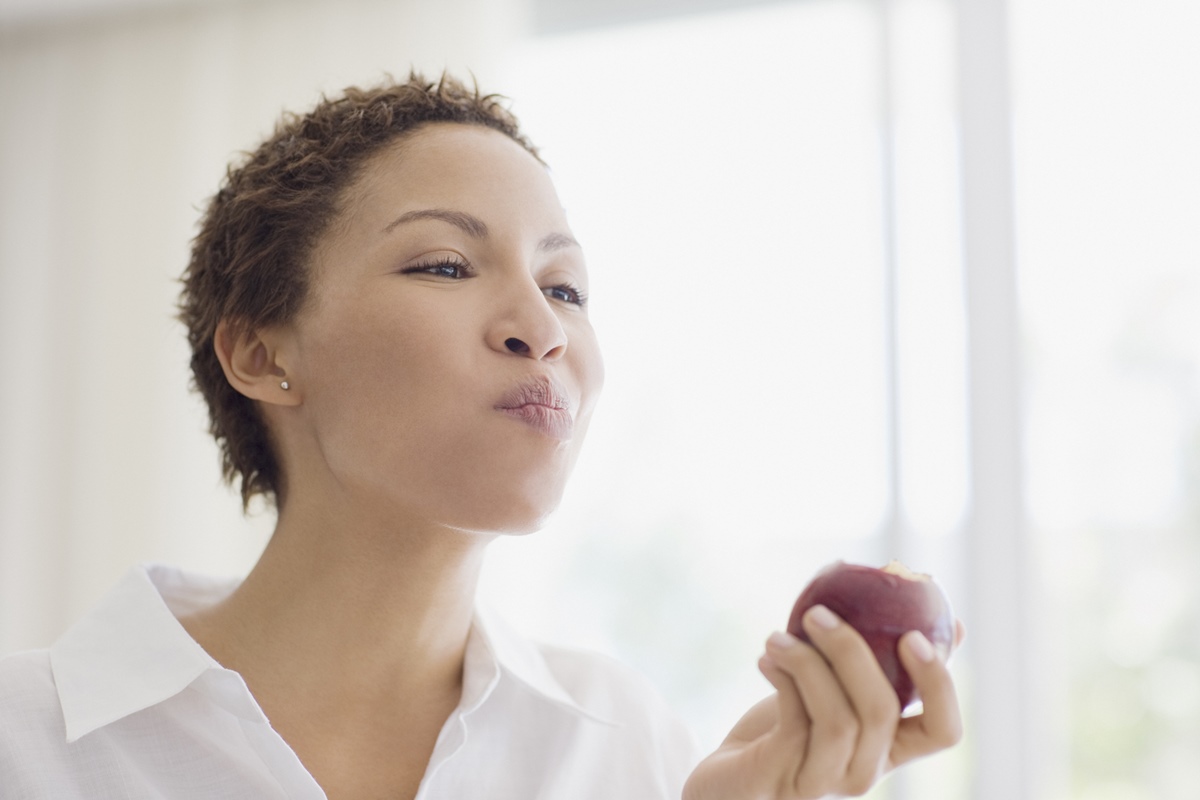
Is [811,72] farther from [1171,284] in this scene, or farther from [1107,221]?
[1171,284]

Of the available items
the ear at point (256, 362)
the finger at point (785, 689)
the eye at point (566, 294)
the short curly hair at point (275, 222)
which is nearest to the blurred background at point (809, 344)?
the short curly hair at point (275, 222)

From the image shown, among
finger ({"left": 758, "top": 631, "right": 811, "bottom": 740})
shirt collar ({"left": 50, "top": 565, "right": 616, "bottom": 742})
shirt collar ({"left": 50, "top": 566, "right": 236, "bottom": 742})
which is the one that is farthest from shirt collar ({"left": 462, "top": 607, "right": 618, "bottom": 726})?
finger ({"left": 758, "top": 631, "right": 811, "bottom": 740})

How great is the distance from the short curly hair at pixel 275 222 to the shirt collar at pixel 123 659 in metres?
0.23

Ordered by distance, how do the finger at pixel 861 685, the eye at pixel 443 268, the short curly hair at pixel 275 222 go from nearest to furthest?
the finger at pixel 861 685, the eye at pixel 443 268, the short curly hair at pixel 275 222

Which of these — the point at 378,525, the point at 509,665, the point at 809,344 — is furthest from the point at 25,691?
the point at 809,344

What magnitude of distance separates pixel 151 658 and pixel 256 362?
354 mm

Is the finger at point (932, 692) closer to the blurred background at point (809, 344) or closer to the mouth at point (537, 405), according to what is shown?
the mouth at point (537, 405)

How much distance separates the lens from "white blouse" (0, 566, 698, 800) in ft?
3.51

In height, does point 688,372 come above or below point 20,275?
below

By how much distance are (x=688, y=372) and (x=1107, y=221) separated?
1085 mm

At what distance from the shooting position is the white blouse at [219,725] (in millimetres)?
1071

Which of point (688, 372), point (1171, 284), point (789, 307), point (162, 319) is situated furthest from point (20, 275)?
point (1171, 284)

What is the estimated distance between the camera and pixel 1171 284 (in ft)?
8.54

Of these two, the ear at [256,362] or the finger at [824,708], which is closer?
the finger at [824,708]
